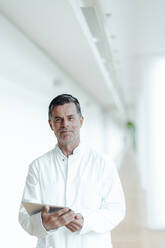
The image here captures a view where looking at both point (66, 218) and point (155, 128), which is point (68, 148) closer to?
point (66, 218)

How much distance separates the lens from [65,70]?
772 cm

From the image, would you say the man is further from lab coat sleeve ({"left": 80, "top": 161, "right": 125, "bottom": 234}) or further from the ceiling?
the ceiling

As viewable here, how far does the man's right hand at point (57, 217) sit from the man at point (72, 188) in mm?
91

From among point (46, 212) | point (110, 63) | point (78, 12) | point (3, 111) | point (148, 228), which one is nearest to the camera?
point (46, 212)

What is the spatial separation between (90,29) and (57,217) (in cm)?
352

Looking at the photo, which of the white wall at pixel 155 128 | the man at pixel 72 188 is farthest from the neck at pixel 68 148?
the white wall at pixel 155 128

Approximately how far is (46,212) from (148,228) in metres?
5.99

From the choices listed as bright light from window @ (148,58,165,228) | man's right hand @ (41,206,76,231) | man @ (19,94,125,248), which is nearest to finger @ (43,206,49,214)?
man's right hand @ (41,206,76,231)

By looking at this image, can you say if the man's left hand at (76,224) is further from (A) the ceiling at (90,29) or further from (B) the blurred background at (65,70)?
(A) the ceiling at (90,29)

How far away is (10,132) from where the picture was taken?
4.74 metres

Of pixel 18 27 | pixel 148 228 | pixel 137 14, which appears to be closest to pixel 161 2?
pixel 137 14

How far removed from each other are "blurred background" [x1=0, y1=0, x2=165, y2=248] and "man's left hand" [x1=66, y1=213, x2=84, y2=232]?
7.00ft

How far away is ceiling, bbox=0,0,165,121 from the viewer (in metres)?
4.23

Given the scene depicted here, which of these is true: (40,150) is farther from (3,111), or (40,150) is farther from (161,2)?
(161,2)
